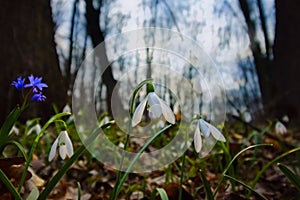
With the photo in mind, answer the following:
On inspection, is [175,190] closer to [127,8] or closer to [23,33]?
[127,8]

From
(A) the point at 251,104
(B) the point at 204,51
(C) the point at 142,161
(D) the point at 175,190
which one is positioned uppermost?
(B) the point at 204,51

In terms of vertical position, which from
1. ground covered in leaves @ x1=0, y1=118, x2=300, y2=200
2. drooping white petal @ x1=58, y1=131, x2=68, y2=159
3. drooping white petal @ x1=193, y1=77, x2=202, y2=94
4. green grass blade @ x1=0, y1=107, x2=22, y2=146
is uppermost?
green grass blade @ x1=0, y1=107, x2=22, y2=146

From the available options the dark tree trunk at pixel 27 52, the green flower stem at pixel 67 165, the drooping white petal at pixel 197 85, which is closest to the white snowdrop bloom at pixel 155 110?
the green flower stem at pixel 67 165

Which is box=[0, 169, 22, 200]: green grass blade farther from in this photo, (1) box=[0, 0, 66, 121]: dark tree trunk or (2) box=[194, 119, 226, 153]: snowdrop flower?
(1) box=[0, 0, 66, 121]: dark tree trunk

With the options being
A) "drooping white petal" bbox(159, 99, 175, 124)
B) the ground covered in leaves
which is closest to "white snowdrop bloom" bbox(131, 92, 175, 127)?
"drooping white petal" bbox(159, 99, 175, 124)

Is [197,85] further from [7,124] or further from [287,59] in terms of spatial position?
[7,124]

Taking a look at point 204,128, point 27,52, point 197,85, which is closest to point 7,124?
point 204,128

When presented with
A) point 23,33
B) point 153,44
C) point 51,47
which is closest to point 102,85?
point 51,47
